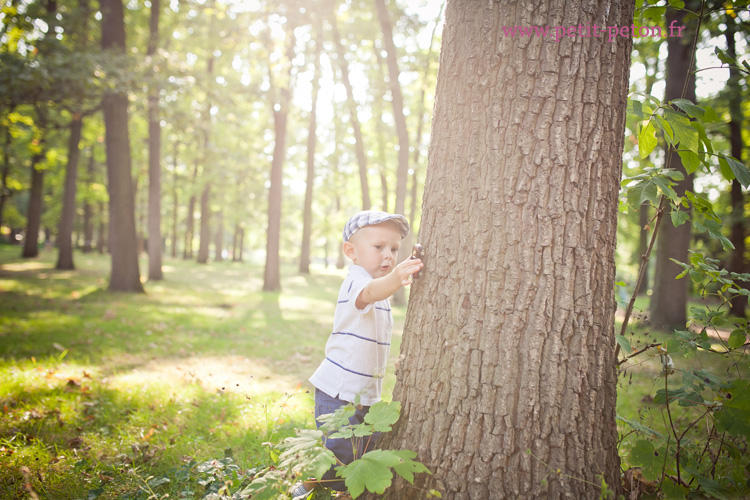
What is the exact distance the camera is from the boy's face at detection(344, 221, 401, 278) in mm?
2434

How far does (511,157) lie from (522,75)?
39 cm

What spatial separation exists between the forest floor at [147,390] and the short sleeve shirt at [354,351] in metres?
0.20

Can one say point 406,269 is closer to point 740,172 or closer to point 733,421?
point 733,421

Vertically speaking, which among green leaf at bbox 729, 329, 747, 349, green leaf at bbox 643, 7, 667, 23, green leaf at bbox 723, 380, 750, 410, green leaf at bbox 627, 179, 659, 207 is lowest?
green leaf at bbox 723, 380, 750, 410

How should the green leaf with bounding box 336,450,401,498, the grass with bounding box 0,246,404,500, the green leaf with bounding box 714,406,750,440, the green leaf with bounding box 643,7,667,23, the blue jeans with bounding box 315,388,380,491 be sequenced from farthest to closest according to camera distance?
the grass with bounding box 0,246,404,500 < the blue jeans with bounding box 315,388,380,491 < the green leaf with bounding box 643,7,667,23 < the green leaf with bounding box 714,406,750,440 < the green leaf with bounding box 336,450,401,498

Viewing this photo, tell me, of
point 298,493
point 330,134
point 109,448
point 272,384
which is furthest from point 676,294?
point 330,134

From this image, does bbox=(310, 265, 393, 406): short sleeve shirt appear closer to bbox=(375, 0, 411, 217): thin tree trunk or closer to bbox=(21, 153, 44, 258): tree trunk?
bbox=(375, 0, 411, 217): thin tree trunk

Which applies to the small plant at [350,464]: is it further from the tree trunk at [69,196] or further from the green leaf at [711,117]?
the tree trunk at [69,196]

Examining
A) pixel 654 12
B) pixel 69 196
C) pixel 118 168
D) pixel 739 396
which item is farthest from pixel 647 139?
pixel 69 196

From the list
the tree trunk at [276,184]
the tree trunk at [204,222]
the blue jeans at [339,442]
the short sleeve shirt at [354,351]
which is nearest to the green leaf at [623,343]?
the short sleeve shirt at [354,351]

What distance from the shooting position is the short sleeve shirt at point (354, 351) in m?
2.29

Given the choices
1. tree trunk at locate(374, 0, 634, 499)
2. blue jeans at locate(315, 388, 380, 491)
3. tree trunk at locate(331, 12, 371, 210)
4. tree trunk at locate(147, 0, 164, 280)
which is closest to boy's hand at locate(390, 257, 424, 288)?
tree trunk at locate(374, 0, 634, 499)

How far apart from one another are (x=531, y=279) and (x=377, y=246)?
987mm

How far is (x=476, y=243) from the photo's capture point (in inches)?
72.7
